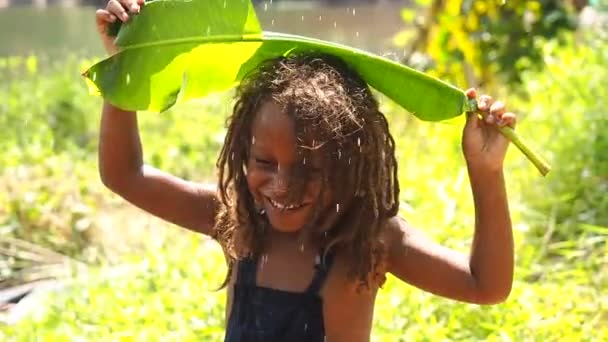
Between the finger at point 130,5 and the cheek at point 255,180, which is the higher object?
the finger at point 130,5

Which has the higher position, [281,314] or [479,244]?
[479,244]

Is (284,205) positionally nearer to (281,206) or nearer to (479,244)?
(281,206)

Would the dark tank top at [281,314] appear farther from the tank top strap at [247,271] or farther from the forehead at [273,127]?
the forehead at [273,127]

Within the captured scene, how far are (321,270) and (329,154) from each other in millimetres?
241

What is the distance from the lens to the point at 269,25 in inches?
384

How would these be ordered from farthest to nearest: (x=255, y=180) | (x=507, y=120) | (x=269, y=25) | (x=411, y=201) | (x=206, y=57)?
(x=269, y=25) < (x=411, y=201) < (x=206, y=57) < (x=255, y=180) < (x=507, y=120)

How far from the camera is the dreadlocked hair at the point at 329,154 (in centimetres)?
189

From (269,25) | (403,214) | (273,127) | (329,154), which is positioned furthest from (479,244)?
(269,25)

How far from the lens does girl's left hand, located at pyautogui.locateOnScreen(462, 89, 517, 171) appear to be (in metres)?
1.87

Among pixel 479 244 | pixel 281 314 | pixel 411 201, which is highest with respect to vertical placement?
pixel 411 201

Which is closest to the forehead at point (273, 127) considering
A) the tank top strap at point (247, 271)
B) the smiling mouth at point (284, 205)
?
the smiling mouth at point (284, 205)

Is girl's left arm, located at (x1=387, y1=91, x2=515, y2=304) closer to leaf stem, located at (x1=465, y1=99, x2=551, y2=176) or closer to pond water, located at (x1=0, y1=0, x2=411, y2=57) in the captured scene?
leaf stem, located at (x1=465, y1=99, x2=551, y2=176)

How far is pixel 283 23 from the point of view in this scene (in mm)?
11844

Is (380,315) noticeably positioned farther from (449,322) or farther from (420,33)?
(420,33)
